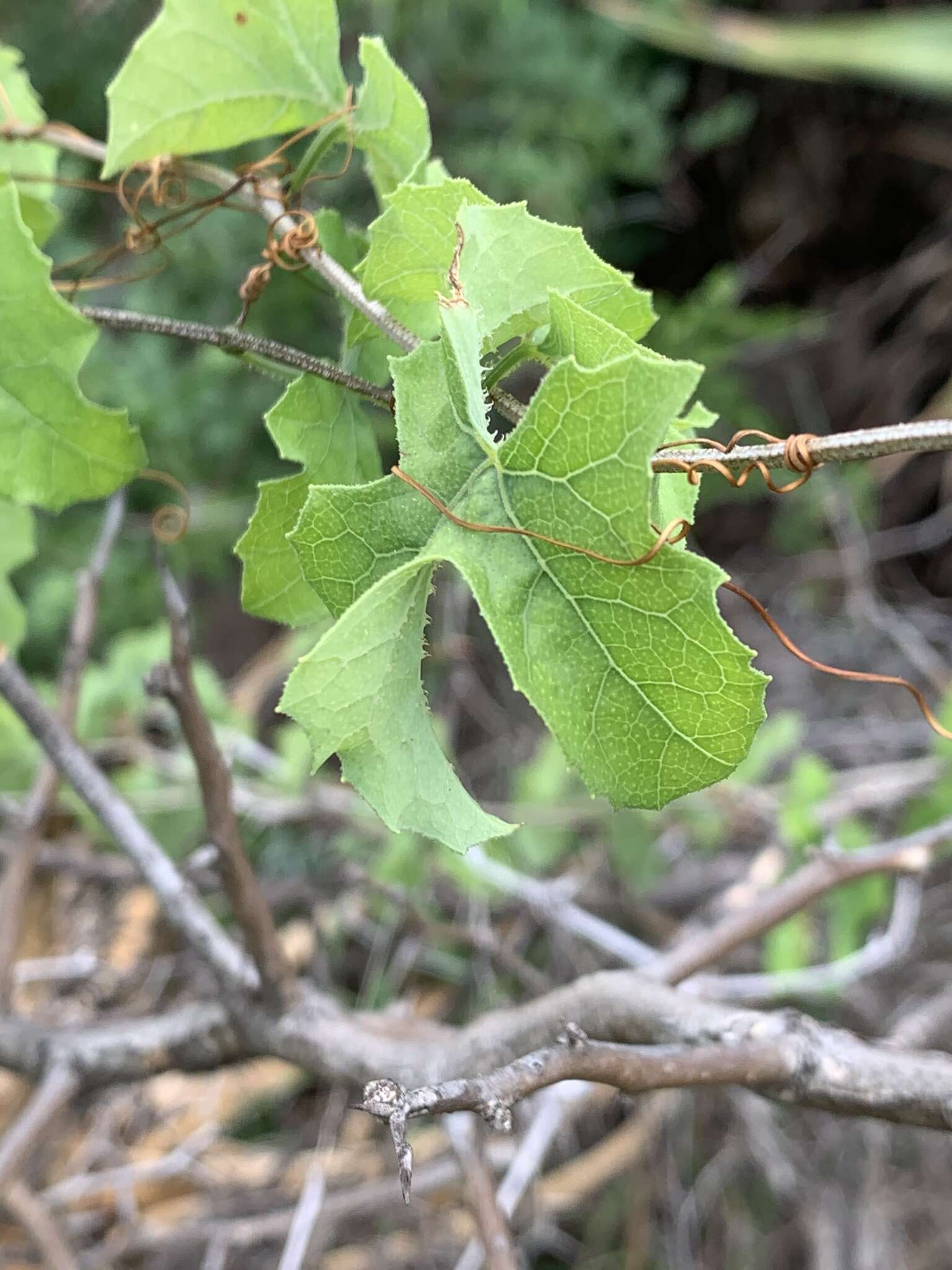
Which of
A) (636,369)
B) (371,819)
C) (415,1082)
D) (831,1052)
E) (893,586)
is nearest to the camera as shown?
(636,369)

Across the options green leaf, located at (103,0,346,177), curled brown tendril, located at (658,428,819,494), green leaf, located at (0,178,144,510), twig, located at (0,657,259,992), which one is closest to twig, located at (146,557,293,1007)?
twig, located at (0,657,259,992)

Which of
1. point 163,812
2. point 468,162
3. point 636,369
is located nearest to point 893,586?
point 468,162

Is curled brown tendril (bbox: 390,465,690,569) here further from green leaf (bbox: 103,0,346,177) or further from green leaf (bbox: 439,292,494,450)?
green leaf (bbox: 103,0,346,177)

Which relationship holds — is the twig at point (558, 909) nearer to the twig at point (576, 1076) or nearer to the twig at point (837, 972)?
the twig at point (837, 972)

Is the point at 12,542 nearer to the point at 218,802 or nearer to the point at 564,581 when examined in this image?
the point at 218,802

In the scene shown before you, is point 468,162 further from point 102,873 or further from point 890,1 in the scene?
point 102,873
